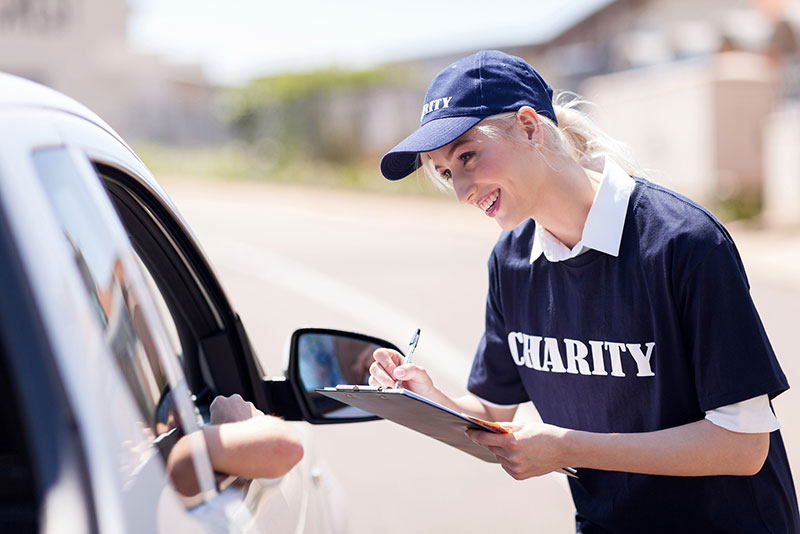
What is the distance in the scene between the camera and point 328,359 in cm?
242

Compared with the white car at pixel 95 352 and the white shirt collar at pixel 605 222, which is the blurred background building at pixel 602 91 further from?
the white car at pixel 95 352

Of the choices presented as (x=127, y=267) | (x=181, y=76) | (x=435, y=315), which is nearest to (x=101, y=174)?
(x=127, y=267)

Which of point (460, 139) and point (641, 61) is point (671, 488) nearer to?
point (460, 139)

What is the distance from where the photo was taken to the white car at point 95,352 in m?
1.11

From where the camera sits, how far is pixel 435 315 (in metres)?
10.2

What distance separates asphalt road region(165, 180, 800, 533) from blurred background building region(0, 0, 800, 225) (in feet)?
6.75

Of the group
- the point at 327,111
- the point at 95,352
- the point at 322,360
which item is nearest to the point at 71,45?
the point at 322,360

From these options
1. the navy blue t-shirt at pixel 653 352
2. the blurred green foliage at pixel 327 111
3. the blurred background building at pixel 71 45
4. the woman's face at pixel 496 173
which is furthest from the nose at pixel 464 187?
the blurred green foliage at pixel 327 111

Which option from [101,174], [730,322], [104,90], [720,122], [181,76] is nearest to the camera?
[101,174]

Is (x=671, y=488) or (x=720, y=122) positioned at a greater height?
(x=671, y=488)

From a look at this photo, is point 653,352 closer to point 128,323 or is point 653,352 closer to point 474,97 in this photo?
point 474,97

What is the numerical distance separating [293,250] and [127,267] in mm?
14811

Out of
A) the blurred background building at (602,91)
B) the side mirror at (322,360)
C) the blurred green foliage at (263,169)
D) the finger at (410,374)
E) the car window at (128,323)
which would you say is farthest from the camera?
the blurred green foliage at (263,169)

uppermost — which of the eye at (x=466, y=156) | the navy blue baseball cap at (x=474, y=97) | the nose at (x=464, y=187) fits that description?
the navy blue baseball cap at (x=474, y=97)
